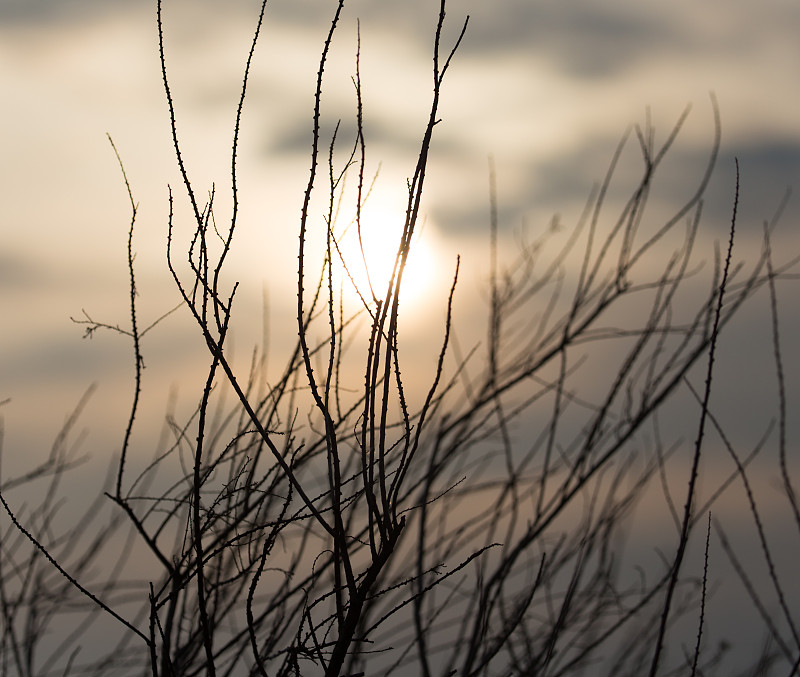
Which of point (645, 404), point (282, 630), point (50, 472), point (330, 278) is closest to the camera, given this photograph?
point (330, 278)

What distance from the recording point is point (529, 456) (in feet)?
13.2

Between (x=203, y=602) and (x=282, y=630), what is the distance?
108cm

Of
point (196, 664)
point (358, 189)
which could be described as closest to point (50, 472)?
point (196, 664)

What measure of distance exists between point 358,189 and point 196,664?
1834 millimetres

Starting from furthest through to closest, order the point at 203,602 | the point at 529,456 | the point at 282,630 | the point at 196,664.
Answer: the point at 529,456 → the point at 196,664 → the point at 282,630 → the point at 203,602

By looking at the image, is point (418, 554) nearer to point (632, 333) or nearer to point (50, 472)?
point (632, 333)

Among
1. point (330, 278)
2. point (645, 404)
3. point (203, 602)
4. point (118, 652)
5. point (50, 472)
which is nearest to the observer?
point (203, 602)

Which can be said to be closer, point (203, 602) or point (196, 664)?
point (203, 602)

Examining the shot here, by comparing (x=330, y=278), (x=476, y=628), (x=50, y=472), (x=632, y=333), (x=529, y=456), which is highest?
(x=50, y=472)

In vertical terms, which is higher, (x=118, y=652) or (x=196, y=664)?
(x=118, y=652)

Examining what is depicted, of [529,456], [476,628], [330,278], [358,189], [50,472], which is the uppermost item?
[50,472]

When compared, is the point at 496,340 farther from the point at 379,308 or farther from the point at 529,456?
the point at 379,308

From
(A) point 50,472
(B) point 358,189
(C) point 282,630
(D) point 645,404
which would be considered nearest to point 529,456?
(D) point 645,404

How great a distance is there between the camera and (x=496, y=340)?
15.1 feet
